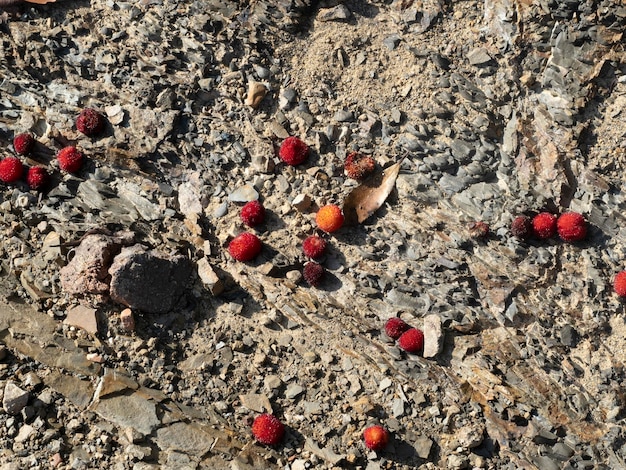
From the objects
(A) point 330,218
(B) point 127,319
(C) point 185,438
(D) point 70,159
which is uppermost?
(A) point 330,218

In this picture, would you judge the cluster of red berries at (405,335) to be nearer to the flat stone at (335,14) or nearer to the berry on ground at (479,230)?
the berry on ground at (479,230)

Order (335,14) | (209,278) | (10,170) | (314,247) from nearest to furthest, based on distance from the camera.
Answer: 1. (209,278)
2. (314,247)
3. (10,170)
4. (335,14)

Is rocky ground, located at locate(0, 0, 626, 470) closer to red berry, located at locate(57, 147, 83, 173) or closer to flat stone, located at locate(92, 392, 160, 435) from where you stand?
flat stone, located at locate(92, 392, 160, 435)

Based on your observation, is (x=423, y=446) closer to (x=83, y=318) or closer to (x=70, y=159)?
(x=83, y=318)

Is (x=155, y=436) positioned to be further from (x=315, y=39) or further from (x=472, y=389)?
(x=315, y=39)

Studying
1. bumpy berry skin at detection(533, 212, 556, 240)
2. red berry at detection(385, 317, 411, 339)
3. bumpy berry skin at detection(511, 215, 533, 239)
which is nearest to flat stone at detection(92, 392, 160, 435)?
red berry at detection(385, 317, 411, 339)

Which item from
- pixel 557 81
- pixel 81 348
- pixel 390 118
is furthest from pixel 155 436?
pixel 557 81

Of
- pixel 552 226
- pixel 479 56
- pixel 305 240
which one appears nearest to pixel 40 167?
pixel 305 240
